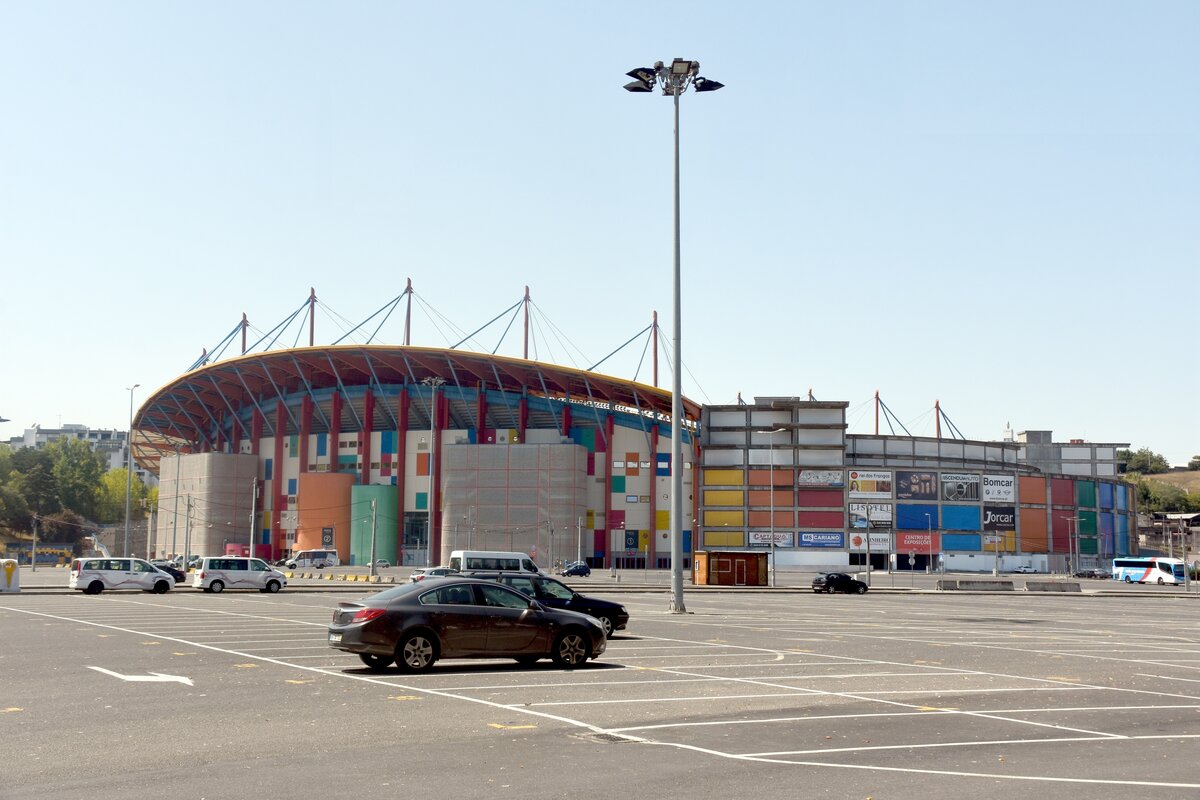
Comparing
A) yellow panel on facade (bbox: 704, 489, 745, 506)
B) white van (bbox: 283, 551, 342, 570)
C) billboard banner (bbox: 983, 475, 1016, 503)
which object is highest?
billboard banner (bbox: 983, 475, 1016, 503)

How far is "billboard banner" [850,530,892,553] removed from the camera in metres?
111

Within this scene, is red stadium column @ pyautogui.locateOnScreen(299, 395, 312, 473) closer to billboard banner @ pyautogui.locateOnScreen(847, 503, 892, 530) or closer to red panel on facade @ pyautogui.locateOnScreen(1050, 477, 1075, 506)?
billboard banner @ pyautogui.locateOnScreen(847, 503, 892, 530)

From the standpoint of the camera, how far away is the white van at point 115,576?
49.3 meters

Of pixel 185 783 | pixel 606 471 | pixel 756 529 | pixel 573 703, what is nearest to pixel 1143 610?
→ pixel 573 703

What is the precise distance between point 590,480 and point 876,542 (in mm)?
29324

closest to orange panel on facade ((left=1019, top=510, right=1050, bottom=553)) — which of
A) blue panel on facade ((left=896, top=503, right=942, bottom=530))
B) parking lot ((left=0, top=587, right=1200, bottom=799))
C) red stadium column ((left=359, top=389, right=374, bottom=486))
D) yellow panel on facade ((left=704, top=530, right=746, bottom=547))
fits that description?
blue panel on facade ((left=896, top=503, right=942, bottom=530))

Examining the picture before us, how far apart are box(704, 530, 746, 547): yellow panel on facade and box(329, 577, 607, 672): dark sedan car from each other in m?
94.0

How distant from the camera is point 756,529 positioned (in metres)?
112

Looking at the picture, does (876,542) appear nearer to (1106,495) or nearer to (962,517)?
(962,517)

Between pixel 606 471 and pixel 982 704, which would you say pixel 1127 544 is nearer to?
pixel 606 471

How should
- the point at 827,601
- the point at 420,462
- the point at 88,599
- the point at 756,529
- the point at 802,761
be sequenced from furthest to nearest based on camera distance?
the point at 420,462, the point at 756,529, the point at 827,601, the point at 88,599, the point at 802,761

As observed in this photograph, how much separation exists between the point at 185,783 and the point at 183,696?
614 centimetres

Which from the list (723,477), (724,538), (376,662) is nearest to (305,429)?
(723,477)

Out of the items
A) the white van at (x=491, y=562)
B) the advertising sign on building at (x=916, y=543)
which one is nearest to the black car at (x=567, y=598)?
the white van at (x=491, y=562)
